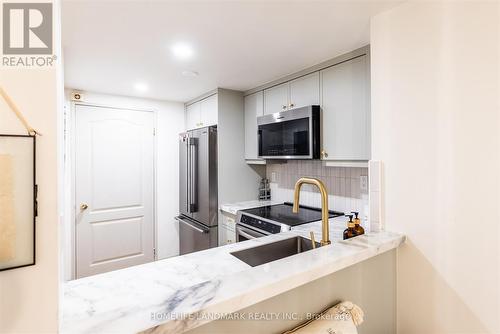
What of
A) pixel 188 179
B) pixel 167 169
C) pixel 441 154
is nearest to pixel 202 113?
pixel 188 179

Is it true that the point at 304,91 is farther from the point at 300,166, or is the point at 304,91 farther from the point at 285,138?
the point at 300,166

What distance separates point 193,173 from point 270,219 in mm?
1200

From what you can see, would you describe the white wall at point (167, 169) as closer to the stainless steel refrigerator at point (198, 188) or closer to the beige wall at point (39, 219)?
the stainless steel refrigerator at point (198, 188)

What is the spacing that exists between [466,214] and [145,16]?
182cm

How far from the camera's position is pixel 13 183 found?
0.55m

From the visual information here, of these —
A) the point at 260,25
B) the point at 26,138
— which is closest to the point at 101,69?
the point at 260,25

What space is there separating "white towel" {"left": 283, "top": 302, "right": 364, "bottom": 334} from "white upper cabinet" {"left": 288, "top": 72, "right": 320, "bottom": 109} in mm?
1589

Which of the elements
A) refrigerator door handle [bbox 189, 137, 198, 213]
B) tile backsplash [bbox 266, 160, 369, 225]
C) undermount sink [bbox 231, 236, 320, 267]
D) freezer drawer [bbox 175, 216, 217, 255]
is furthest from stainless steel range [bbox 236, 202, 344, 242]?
refrigerator door handle [bbox 189, 137, 198, 213]

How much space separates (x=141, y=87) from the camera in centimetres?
282

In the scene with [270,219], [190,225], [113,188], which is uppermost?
[113,188]

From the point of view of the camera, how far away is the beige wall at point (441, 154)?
1043 millimetres

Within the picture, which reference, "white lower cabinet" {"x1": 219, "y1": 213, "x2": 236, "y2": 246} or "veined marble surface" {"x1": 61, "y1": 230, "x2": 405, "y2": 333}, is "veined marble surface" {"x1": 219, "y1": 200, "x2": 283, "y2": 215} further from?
"veined marble surface" {"x1": 61, "y1": 230, "x2": 405, "y2": 333}

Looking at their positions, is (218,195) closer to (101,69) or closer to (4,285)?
(101,69)

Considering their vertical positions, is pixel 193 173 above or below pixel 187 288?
above
